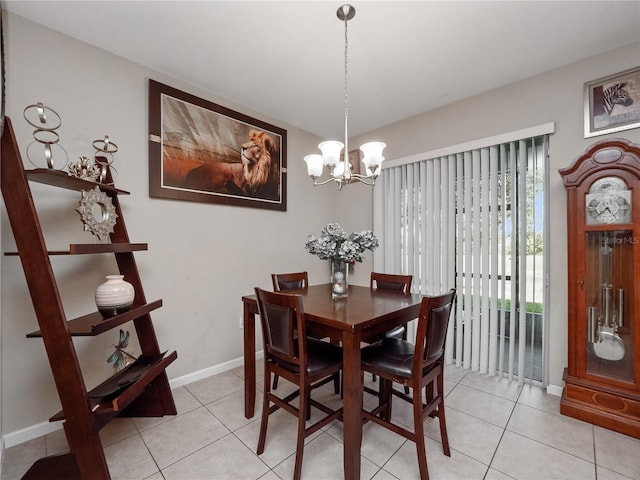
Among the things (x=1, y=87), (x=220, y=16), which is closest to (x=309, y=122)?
(x=220, y=16)

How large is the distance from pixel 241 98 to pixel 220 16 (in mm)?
991

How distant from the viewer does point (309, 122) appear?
3303 millimetres

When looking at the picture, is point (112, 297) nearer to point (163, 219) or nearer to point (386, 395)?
point (163, 219)

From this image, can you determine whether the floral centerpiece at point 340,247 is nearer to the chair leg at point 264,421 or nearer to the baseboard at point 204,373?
the chair leg at point 264,421

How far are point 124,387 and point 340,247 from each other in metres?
1.55

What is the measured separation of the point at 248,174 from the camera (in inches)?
114

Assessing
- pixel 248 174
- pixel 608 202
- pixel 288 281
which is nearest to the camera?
pixel 608 202

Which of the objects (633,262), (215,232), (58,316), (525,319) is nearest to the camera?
(58,316)

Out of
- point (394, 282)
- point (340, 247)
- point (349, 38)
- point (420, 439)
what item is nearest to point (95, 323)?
point (340, 247)

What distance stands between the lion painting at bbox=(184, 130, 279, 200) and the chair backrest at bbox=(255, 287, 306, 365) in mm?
1502

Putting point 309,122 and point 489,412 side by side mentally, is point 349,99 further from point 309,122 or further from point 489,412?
point 489,412

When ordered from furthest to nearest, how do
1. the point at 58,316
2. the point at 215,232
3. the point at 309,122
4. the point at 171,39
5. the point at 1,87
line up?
1. the point at 309,122
2. the point at 215,232
3. the point at 171,39
4. the point at 1,87
5. the point at 58,316

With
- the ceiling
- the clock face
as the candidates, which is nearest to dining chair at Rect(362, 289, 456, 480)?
the clock face

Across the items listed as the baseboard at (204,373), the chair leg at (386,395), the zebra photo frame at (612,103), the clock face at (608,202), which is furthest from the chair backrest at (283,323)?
the zebra photo frame at (612,103)
